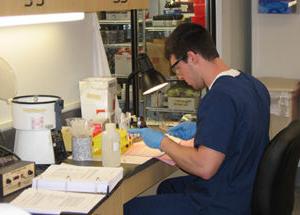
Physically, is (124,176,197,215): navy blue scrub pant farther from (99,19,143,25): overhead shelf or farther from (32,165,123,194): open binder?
(99,19,143,25): overhead shelf

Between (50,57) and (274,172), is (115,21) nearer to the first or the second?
(50,57)

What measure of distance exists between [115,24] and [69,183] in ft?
7.69

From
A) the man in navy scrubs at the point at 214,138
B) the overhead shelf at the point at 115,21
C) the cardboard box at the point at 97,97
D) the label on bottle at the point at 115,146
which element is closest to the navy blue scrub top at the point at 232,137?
the man in navy scrubs at the point at 214,138

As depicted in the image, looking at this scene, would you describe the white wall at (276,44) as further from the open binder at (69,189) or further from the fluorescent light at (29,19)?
the open binder at (69,189)

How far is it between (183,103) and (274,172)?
88.6 inches

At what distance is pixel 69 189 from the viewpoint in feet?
6.79

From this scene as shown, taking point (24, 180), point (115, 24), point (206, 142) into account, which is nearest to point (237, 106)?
point (206, 142)

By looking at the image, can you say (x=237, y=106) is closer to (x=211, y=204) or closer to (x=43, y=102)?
(x=211, y=204)

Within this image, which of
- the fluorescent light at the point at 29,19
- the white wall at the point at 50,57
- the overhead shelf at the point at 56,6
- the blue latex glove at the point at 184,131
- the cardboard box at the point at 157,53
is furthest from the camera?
the cardboard box at the point at 157,53

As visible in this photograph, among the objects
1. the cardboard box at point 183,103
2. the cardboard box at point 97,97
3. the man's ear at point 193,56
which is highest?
the man's ear at point 193,56

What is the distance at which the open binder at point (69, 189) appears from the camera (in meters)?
1.89

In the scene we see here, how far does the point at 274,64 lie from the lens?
4832 mm

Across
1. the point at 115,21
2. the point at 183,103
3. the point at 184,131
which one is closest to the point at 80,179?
the point at 184,131

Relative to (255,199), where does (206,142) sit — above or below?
above
